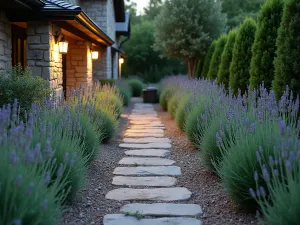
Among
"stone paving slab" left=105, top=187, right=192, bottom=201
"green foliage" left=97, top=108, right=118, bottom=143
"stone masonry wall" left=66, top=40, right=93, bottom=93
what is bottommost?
"stone paving slab" left=105, top=187, right=192, bottom=201

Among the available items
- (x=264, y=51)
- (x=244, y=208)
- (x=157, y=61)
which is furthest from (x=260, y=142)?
(x=157, y=61)

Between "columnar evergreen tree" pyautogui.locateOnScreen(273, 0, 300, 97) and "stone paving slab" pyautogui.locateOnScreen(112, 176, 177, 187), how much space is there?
8.17ft

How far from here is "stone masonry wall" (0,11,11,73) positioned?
263 inches

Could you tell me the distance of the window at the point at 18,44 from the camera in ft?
26.7

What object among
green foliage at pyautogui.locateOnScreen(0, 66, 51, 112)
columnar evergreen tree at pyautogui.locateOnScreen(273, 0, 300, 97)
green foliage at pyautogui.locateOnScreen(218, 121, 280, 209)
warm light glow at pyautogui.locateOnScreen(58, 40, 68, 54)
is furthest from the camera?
warm light glow at pyautogui.locateOnScreen(58, 40, 68, 54)

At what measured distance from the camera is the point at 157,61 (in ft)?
96.9

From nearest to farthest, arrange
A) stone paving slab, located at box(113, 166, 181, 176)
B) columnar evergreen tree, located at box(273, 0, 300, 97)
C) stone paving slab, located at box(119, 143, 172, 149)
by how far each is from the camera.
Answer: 1. stone paving slab, located at box(113, 166, 181, 176)
2. columnar evergreen tree, located at box(273, 0, 300, 97)
3. stone paving slab, located at box(119, 143, 172, 149)

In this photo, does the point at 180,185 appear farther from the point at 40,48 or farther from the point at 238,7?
the point at 238,7

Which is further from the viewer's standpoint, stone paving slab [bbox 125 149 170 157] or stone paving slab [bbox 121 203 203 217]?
stone paving slab [bbox 125 149 170 157]

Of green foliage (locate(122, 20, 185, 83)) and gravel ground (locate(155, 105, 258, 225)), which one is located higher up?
green foliage (locate(122, 20, 185, 83))

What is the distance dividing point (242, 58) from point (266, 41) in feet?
6.50

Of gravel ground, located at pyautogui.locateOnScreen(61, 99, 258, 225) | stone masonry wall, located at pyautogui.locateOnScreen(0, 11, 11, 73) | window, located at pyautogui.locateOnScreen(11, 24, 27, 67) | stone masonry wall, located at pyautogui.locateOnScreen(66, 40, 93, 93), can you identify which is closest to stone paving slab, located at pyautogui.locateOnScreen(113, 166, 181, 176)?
gravel ground, located at pyautogui.locateOnScreen(61, 99, 258, 225)

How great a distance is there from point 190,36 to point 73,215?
1495 centimetres

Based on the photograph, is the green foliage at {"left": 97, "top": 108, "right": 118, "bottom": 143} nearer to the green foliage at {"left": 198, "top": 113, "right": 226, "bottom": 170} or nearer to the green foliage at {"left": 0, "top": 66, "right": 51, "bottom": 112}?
the green foliage at {"left": 0, "top": 66, "right": 51, "bottom": 112}
